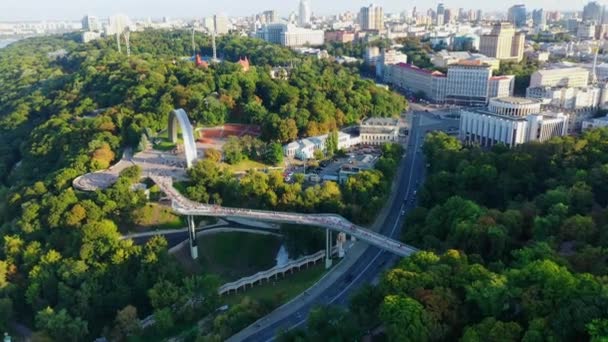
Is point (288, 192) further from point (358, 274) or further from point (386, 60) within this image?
point (386, 60)

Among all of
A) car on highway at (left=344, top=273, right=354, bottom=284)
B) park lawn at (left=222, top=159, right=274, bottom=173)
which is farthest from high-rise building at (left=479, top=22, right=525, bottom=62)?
car on highway at (left=344, top=273, right=354, bottom=284)

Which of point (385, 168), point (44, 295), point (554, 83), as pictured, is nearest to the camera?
point (44, 295)

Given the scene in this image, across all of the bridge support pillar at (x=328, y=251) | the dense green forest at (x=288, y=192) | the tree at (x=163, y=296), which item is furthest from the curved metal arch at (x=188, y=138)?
the bridge support pillar at (x=328, y=251)

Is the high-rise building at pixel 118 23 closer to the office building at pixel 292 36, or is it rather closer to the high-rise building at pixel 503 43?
the office building at pixel 292 36

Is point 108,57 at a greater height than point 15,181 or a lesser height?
greater

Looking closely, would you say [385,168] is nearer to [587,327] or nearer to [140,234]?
[140,234]

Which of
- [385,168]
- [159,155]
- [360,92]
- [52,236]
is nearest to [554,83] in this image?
[360,92]
